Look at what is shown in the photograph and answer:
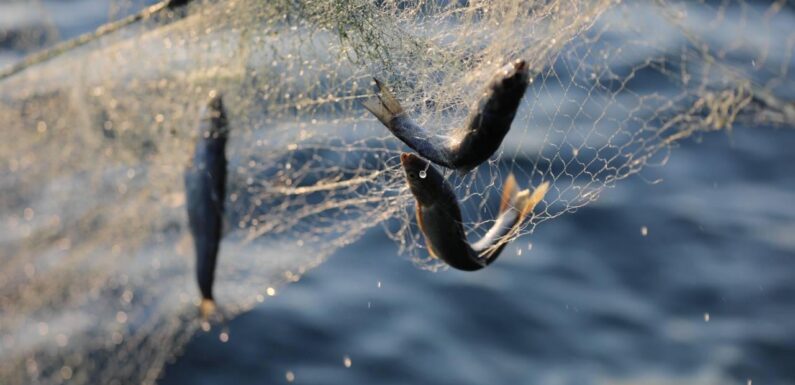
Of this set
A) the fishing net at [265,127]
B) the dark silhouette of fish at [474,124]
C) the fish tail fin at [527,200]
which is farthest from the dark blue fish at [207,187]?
the fish tail fin at [527,200]

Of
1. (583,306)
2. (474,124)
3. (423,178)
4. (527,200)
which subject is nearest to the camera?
(474,124)

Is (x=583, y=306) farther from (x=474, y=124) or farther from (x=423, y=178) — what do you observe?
(x=474, y=124)

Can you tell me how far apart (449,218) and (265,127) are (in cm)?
207

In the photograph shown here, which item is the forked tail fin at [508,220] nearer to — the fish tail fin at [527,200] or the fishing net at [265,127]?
the fish tail fin at [527,200]

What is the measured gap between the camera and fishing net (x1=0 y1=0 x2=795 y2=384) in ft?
11.1

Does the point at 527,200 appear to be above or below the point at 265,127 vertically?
above

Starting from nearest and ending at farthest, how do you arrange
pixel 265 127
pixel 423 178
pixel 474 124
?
pixel 474 124, pixel 423 178, pixel 265 127

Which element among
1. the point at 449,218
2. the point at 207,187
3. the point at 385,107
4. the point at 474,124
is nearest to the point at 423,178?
the point at 449,218

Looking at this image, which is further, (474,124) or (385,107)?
(385,107)

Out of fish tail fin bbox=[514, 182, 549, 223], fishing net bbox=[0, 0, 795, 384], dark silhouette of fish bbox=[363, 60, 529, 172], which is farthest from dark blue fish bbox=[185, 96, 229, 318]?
fish tail fin bbox=[514, 182, 549, 223]

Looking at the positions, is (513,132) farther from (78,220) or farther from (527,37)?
(527,37)

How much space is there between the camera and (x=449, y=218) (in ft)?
9.91

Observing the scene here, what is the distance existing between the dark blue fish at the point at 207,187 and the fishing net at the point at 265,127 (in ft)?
0.38

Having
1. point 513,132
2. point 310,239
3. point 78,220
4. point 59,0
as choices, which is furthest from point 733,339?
point 59,0
